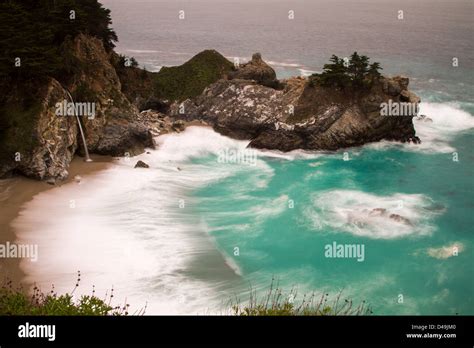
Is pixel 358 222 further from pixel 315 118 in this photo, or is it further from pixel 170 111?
pixel 170 111

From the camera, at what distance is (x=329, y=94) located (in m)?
47.2

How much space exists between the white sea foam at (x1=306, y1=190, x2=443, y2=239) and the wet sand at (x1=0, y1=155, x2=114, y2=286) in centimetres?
1631

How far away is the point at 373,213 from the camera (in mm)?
32688

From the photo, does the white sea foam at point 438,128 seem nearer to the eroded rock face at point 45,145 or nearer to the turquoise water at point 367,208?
the turquoise water at point 367,208

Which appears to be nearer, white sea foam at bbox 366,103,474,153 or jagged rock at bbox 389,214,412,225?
jagged rock at bbox 389,214,412,225

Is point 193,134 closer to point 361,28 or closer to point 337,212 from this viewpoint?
point 337,212

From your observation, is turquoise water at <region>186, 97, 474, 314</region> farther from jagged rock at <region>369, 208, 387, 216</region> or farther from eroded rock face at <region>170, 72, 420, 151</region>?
eroded rock face at <region>170, 72, 420, 151</region>

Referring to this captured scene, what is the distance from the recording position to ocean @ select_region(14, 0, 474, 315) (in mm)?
24453

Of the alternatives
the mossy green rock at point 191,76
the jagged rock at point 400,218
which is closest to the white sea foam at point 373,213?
the jagged rock at point 400,218

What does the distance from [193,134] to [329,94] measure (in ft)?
43.6

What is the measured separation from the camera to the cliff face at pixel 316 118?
45875 millimetres

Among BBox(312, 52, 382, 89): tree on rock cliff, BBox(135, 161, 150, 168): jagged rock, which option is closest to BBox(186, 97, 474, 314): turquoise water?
BBox(135, 161, 150, 168): jagged rock
